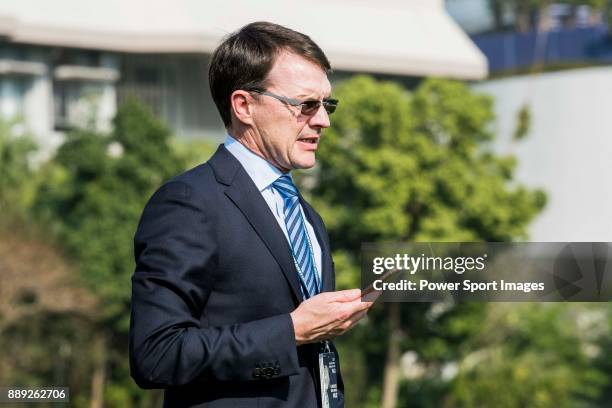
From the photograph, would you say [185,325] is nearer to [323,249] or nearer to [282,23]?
[323,249]

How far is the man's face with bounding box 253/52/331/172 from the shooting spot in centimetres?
283

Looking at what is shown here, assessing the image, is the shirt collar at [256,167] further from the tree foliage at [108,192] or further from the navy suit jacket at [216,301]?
the tree foliage at [108,192]

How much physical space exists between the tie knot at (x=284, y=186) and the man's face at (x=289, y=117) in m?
0.03

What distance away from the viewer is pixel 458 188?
21297 millimetres

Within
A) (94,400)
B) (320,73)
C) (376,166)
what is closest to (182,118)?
(376,166)

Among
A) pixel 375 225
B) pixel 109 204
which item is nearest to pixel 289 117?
pixel 109 204

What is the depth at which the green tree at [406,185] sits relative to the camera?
69.4 feet

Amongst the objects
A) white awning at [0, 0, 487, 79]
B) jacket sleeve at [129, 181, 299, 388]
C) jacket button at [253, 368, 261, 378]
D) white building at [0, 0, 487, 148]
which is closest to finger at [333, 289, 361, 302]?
jacket sleeve at [129, 181, 299, 388]

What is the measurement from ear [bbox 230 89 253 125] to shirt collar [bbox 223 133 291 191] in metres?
0.07

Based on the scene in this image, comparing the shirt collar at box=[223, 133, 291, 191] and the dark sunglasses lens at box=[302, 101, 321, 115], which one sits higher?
the dark sunglasses lens at box=[302, 101, 321, 115]

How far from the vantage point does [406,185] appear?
2122 cm

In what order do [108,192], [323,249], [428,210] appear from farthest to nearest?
→ [428,210]
[108,192]
[323,249]

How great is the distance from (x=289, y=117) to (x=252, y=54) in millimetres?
174

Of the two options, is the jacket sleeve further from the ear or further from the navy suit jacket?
the ear
